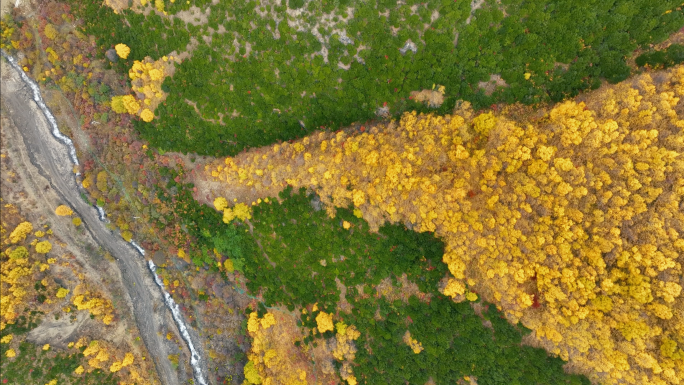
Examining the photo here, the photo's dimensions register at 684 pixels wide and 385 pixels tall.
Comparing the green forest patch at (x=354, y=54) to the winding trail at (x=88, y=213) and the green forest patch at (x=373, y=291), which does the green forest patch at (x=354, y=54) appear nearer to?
the green forest patch at (x=373, y=291)

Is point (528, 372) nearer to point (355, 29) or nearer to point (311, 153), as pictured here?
point (311, 153)

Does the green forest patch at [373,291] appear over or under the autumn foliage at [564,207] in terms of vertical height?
under

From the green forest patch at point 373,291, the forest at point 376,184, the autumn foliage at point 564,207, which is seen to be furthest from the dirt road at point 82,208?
the autumn foliage at point 564,207

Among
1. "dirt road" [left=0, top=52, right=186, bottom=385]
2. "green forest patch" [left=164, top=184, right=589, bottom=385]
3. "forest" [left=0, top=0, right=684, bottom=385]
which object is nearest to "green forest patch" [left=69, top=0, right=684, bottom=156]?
"forest" [left=0, top=0, right=684, bottom=385]

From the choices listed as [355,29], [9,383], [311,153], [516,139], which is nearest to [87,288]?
[9,383]

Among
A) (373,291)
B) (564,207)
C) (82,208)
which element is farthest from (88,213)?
A: (564,207)

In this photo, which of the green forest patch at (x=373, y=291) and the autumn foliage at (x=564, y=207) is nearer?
the autumn foliage at (x=564, y=207)

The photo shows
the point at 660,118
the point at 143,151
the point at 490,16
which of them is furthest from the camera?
the point at 143,151
